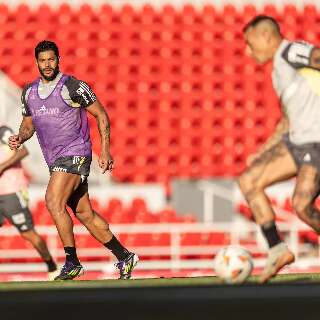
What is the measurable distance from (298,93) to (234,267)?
1187 mm

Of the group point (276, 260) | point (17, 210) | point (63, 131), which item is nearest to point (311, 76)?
point (276, 260)

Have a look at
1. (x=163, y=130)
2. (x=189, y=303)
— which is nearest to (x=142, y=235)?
(x=163, y=130)

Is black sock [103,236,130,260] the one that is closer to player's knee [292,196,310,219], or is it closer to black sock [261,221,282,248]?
black sock [261,221,282,248]

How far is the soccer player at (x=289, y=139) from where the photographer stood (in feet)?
24.4

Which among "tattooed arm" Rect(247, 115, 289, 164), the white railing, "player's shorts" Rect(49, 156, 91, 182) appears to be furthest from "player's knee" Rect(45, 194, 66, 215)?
the white railing

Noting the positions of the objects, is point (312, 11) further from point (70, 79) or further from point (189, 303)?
point (189, 303)

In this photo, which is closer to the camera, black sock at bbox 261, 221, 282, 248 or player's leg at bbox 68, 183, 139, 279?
black sock at bbox 261, 221, 282, 248

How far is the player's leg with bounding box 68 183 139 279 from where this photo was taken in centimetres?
837

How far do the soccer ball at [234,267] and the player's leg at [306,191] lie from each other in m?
0.49

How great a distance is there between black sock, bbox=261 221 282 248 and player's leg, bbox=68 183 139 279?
54.0 inches

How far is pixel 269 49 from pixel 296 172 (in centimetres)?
80

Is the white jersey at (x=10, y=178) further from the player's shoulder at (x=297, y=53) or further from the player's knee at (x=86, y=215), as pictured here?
the player's shoulder at (x=297, y=53)

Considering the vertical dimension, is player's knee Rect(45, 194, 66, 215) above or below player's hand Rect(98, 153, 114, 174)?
below

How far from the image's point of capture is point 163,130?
17.7m
